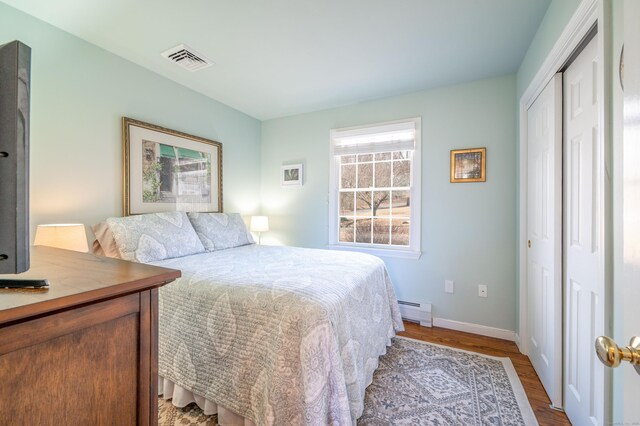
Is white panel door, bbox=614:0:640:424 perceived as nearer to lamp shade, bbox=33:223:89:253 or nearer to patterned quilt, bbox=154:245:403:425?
patterned quilt, bbox=154:245:403:425

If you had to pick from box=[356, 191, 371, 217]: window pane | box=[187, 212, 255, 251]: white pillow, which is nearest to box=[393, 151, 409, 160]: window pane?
box=[356, 191, 371, 217]: window pane

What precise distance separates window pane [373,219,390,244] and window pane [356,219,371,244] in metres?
0.07

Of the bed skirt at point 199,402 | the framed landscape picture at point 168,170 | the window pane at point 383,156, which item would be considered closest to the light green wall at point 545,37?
the window pane at point 383,156

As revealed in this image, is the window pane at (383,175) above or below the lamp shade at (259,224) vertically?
above

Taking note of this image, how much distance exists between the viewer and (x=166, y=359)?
5.33 ft

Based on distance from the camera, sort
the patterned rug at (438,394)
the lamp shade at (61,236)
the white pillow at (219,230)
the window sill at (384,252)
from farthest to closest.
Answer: the window sill at (384,252), the white pillow at (219,230), the lamp shade at (61,236), the patterned rug at (438,394)

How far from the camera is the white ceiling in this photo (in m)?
1.75

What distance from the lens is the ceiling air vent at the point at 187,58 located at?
7.25 feet

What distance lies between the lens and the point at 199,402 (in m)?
1.57

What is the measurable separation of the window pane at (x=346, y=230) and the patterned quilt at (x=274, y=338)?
56.8 inches

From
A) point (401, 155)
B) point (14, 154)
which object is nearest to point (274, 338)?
point (14, 154)

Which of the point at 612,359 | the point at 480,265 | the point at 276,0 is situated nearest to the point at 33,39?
the point at 276,0

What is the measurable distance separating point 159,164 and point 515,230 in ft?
11.0

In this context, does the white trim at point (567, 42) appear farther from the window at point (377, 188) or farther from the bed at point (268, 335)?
the bed at point (268, 335)
